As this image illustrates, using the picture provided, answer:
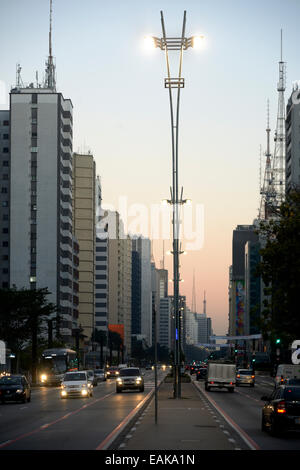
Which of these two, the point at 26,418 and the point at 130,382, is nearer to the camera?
the point at 26,418

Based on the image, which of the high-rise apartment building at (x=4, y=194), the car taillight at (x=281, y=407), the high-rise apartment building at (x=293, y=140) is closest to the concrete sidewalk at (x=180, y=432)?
the car taillight at (x=281, y=407)

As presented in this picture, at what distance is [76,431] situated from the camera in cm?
2819

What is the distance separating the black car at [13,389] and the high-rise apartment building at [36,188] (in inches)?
3661

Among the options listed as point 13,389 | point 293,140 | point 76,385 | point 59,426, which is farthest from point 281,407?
point 293,140

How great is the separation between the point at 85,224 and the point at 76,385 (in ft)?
449

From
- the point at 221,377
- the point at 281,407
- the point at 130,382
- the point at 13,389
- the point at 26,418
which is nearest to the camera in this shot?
the point at 281,407

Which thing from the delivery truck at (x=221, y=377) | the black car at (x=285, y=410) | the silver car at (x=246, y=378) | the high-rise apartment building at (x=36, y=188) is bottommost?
the silver car at (x=246, y=378)

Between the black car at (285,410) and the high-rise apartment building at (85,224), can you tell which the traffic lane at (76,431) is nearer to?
the black car at (285,410)

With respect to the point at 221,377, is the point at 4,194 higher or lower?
higher

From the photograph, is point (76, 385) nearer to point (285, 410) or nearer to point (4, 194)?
point (285, 410)

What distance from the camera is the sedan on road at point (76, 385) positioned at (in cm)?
5597

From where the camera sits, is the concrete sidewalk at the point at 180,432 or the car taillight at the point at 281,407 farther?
the car taillight at the point at 281,407

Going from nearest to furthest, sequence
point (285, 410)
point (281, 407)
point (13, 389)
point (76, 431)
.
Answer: point (285, 410) < point (281, 407) < point (76, 431) < point (13, 389)
